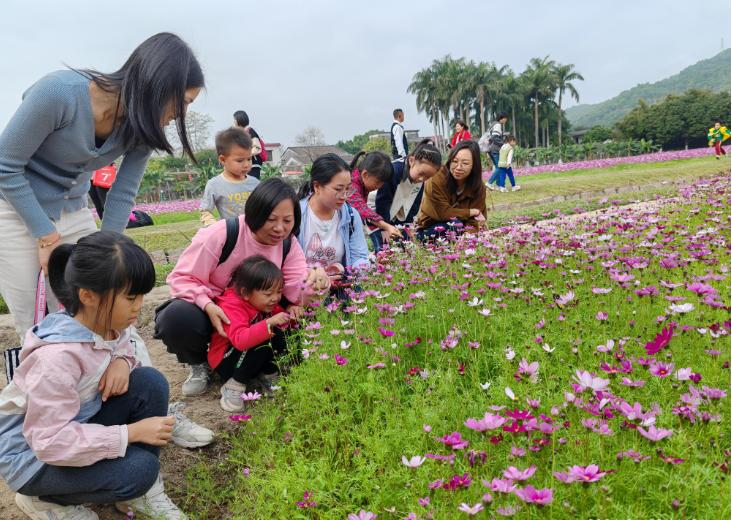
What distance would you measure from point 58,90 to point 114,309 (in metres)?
0.88

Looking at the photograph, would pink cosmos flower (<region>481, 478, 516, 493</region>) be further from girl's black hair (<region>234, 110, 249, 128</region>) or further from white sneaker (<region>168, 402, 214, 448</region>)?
girl's black hair (<region>234, 110, 249, 128</region>)

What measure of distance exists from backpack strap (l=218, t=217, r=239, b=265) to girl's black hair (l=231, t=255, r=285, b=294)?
5.2 inches

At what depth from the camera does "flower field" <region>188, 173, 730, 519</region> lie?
1477mm

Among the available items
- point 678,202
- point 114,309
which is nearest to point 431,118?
point 678,202

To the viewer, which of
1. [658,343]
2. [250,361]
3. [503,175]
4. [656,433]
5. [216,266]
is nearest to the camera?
[656,433]

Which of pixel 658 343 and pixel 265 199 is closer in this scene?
pixel 658 343

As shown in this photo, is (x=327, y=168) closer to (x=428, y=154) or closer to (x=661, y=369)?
(x=428, y=154)

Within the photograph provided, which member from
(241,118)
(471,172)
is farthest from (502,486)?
(241,118)

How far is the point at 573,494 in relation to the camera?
1.50 meters

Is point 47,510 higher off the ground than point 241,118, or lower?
lower

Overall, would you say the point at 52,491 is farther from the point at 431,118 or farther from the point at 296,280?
the point at 431,118

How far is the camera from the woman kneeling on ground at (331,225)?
11.6 feet

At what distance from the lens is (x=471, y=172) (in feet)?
16.5

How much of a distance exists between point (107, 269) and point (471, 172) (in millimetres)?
3836
